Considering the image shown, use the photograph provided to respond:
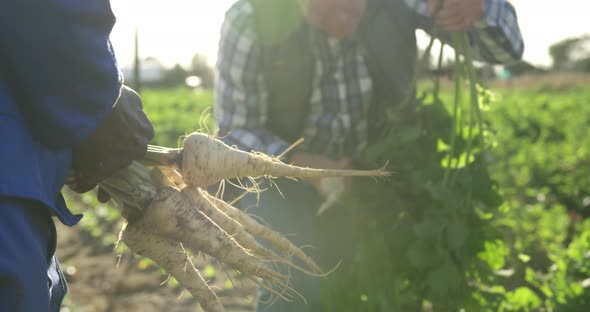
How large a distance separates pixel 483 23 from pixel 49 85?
4.65 ft

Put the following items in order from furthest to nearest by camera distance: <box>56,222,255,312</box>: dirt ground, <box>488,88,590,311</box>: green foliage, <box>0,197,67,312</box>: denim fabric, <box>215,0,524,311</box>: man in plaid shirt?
<box>56,222,255,312</box>: dirt ground → <box>488,88,590,311</box>: green foliage → <box>215,0,524,311</box>: man in plaid shirt → <box>0,197,67,312</box>: denim fabric

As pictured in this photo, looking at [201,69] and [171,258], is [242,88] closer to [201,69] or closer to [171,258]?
[171,258]

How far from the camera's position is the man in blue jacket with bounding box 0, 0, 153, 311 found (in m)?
0.93

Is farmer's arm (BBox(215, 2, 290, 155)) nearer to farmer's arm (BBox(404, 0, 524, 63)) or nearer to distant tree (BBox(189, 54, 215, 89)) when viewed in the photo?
farmer's arm (BBox(404, 0, 524, 63))

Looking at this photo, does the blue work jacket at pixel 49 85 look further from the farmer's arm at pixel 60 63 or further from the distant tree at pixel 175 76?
the distant tree at pixel 175 76

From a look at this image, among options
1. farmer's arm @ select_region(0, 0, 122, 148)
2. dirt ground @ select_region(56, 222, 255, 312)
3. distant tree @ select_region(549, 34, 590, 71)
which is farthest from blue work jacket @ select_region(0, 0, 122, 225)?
distant tree @ select_region(549, 34, 590, 71)

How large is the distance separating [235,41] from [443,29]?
0.63 metres

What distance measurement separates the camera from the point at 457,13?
6.24 feet

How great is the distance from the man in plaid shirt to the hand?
0.08 feet

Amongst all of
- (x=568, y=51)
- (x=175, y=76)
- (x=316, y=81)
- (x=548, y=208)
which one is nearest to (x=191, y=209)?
(x=316, y=81)

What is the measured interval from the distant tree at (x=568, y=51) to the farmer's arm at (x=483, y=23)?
62.1m

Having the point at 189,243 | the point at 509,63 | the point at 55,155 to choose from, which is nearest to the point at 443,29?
the point at 509,63

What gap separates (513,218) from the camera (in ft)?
14.3

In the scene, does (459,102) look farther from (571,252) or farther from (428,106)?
(571,252)
